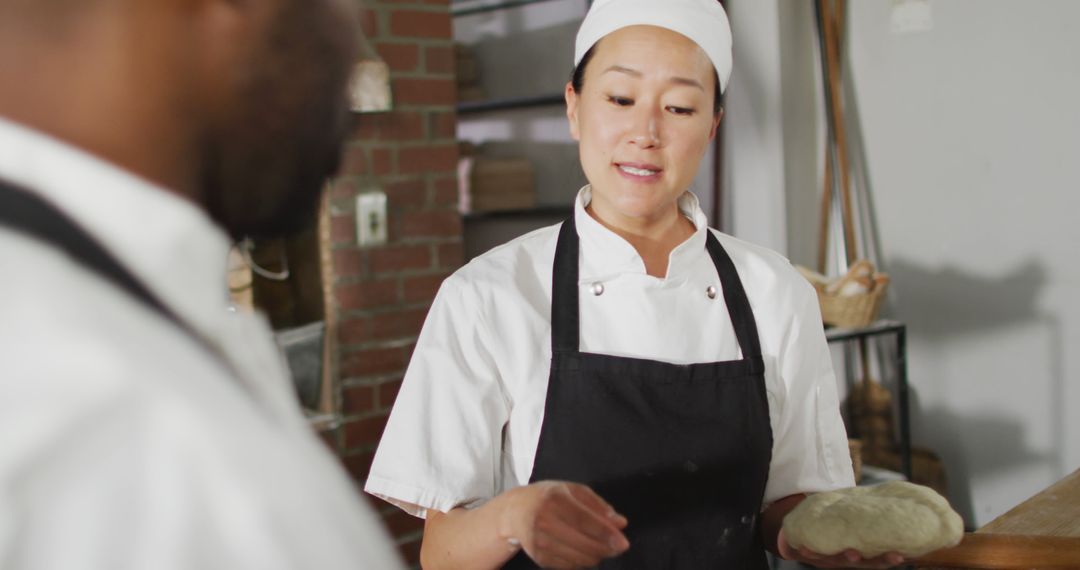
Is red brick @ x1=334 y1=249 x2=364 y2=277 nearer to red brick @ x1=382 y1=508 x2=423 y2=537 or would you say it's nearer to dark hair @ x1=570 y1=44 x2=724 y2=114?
red brick @ x1=382 y1=508 x2=423 y2=537

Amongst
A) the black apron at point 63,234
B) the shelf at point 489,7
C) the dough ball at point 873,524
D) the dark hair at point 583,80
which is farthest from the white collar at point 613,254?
the shelf at point 489,7

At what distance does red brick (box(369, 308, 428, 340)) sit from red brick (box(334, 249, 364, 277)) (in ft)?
→ 0.46

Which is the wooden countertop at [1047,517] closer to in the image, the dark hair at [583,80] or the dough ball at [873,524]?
the dough ball at [873,524]

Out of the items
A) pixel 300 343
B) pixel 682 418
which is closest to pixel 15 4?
pixel 682 418

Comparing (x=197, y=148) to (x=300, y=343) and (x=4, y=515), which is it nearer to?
(x=4, y=515)

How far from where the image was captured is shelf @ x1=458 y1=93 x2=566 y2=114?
3494 mm

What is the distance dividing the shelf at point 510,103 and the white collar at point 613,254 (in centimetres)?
213

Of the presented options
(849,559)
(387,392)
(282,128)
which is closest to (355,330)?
(387,392)

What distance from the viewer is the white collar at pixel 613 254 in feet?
4.40

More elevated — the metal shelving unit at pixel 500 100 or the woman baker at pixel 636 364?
the metal shelving unit at pixel 500 100

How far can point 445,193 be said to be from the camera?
2.62 m

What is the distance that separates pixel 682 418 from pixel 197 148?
0.99 m

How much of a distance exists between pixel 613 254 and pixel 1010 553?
644mm

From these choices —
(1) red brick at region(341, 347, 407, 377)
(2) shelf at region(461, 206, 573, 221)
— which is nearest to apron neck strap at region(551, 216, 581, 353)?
(1) red brick at region(341, 347, 407, 377)
